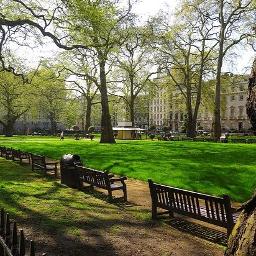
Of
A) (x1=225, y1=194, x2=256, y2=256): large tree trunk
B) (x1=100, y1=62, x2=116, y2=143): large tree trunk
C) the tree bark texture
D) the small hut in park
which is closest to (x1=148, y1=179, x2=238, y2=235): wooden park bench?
(x1=225, y1=194, x2=256, y2=256): large tree trunk

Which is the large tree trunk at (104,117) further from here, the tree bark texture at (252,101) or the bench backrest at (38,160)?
the tree bark texture at (252,101)

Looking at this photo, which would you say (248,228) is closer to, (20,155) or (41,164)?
(41,164)

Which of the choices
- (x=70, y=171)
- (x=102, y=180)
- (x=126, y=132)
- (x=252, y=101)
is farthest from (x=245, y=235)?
(x=126, y=132)

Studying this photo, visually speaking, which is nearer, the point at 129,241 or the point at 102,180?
the point at 129,241

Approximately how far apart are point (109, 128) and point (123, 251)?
31.6 m

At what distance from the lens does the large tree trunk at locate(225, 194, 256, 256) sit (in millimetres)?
2527

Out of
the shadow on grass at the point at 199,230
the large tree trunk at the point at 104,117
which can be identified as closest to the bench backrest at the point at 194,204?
the shadow on grass at the point at 199,230

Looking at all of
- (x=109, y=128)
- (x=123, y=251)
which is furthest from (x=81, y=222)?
(x=109, y=128)

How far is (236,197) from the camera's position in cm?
1198

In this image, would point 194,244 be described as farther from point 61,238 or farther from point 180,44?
point 180,44

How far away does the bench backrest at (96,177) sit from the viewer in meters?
11.6

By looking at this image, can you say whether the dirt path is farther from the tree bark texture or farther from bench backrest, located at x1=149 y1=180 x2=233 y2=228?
the tree bark texture

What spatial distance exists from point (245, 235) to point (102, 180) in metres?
9.54

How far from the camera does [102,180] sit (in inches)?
472
